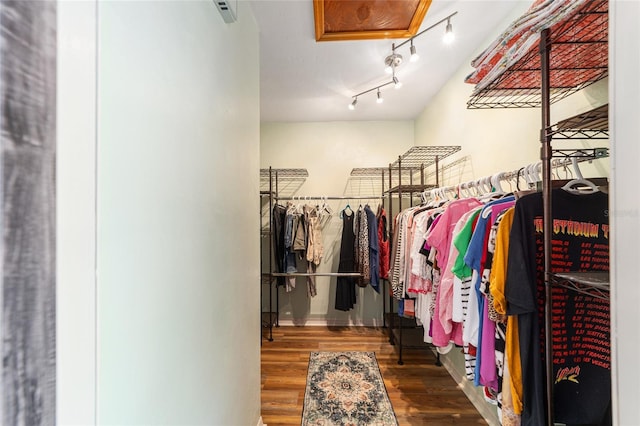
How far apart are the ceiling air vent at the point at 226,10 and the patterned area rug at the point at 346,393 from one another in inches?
92.3

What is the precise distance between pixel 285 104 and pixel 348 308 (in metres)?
2.42

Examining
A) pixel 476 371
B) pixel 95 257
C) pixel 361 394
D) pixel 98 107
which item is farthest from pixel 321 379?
pixel 98 107

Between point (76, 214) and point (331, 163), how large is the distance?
3126mm

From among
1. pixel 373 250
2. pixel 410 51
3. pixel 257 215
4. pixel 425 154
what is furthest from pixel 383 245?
pixel 410 51

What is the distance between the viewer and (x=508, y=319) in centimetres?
104

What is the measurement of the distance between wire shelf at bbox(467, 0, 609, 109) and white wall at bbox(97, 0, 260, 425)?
1.18 metres

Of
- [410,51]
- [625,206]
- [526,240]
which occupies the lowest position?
[526,240]

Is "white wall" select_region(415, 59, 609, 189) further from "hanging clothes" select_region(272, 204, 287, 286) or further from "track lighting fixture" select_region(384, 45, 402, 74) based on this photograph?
"hanging clothes" select_region(272, 204, 287, 286)

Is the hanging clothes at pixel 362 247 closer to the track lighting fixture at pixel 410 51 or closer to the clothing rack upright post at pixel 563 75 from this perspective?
the track lighting fixture at pixel 410 51

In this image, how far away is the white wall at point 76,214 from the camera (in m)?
0.44

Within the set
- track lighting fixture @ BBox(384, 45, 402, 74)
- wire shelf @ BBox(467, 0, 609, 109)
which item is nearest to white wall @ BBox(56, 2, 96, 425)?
wire shelf @ BBox(467, 0, 609, 109)

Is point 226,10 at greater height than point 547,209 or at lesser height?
greater

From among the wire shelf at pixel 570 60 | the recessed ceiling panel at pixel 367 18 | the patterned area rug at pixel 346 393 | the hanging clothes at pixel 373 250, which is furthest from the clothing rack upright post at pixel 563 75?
the hanging clothes at pixel 373 250

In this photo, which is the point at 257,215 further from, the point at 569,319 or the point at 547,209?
the point at 569,319
